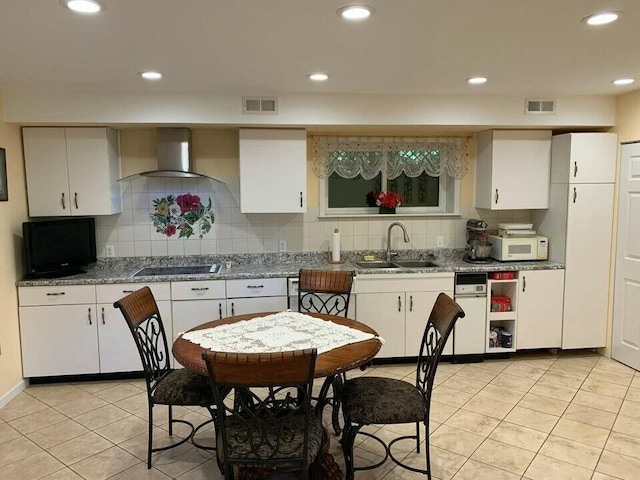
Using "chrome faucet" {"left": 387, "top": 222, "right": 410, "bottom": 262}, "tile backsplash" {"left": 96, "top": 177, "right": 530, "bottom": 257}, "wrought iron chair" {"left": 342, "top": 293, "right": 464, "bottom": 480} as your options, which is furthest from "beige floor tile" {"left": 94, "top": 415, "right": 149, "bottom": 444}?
"chrome faucet" {"left": 387, "top": 222, "right": 410, "bottom": 262}

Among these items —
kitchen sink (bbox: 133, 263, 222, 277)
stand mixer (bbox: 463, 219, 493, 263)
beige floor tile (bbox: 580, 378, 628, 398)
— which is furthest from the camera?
stand mixer (bbox: 463, 219, 493, 263)

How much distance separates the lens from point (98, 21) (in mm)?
2115

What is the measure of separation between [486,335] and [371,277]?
3.81 feet

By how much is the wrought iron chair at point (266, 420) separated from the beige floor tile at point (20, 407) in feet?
6.37

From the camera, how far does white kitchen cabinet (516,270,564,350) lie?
13.5ft

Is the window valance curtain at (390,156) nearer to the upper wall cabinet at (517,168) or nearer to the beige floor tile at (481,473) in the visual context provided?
the upper wall cabinet at (517,168)

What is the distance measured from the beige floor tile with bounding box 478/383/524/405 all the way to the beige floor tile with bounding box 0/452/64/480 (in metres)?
2.83

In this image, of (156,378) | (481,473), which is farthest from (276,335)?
(481,473)

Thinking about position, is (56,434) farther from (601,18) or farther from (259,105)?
(601,18)

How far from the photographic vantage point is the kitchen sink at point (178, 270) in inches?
155

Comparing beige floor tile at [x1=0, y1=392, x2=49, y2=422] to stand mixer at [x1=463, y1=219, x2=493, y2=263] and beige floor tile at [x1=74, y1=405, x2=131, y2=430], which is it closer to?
beige floor tile at [x1=74, y1=405, x2=131, y2=430]

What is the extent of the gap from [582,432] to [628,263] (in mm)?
1671

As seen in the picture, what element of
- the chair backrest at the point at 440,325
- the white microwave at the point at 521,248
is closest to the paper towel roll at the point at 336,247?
the white microwave at the point at 521,248

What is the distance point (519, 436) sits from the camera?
293cm
